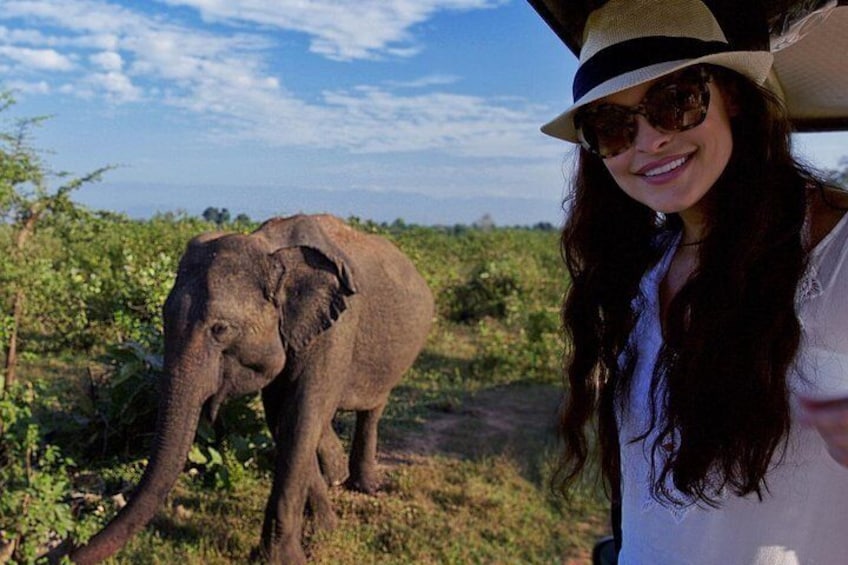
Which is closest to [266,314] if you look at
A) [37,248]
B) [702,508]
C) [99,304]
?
[37,248]

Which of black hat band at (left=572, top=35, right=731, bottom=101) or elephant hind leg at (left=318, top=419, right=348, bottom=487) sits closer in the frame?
black hat band at (left=572, top=35, right=731, bottom=101)

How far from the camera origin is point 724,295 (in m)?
1.49

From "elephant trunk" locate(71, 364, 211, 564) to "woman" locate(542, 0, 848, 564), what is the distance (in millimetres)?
3094

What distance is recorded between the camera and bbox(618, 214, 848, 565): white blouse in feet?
4.53

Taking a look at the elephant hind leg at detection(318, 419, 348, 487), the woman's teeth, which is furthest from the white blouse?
the elephant hind leg at detection(318, 419, 348, 487)

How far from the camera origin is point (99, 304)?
1017 cm

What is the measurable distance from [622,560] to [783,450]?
513 mm

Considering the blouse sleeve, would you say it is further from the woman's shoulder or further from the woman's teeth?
the woman's teeth

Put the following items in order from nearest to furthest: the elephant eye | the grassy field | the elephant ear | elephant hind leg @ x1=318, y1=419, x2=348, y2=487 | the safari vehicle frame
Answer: the safari vehicle frame < the elephant eye < the elephant ear < the grassy field < elephant hind leg @ x1=318, y1=419, x2=348, y2=487

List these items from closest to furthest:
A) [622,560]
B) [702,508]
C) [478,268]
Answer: [702,508] < [622,560] < [478,268]

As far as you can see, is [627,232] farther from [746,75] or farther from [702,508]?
[702,508]

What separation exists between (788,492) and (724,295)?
0.39 m

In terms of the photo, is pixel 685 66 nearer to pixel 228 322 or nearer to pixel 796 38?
pixel 796 38

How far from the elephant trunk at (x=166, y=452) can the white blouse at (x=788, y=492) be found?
3046 mm
